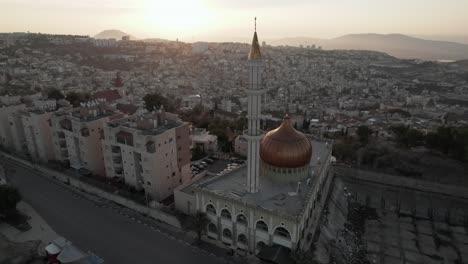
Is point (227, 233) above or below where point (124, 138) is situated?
below

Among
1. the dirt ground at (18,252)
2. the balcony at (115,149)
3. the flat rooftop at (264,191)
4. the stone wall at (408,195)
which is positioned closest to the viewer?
the dirt ground at (18,252)

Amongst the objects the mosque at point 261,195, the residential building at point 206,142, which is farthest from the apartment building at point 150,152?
the residential building at point 206,142

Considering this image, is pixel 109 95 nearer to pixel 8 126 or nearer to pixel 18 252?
pixel 8 126

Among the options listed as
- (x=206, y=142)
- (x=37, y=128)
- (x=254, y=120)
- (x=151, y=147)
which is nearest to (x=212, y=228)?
(x=151, y=147)

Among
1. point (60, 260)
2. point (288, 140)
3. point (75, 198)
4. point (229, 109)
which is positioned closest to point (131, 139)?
point (75, 198)

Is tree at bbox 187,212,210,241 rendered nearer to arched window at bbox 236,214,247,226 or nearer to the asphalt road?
the asphalt road

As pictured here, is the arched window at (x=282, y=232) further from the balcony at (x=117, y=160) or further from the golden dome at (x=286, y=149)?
the balcony at (x=117, y=160)

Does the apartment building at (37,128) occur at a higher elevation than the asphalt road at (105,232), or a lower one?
higher

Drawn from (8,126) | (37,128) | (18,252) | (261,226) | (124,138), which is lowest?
(18,252)
